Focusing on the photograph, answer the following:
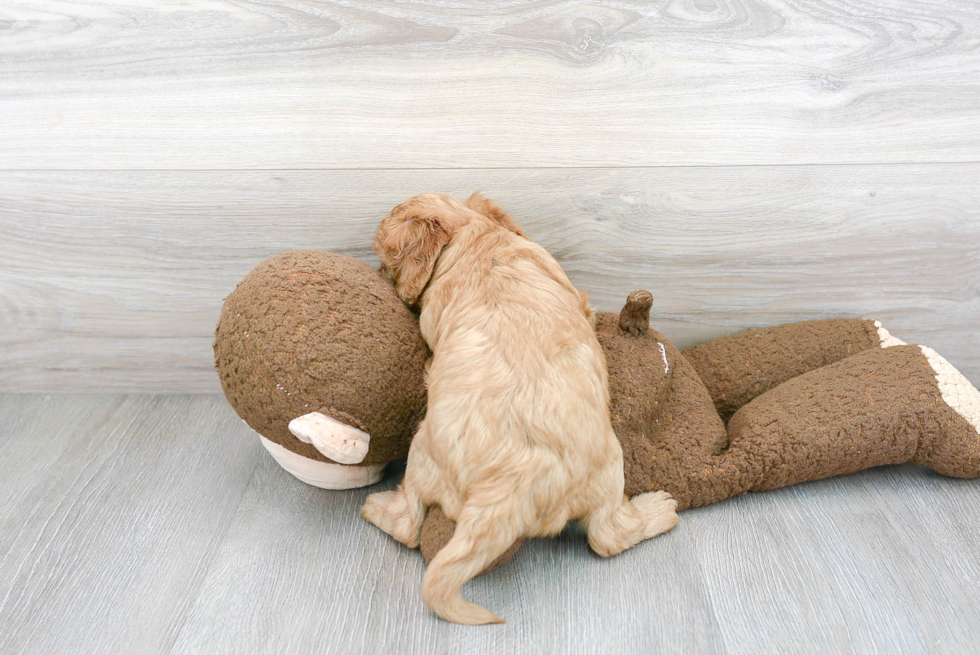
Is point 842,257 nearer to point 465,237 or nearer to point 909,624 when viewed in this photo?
point 909,624

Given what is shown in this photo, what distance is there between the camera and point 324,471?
1.49 metres

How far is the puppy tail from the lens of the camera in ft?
3.56

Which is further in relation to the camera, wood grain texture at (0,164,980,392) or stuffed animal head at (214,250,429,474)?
wood grain texture at (0,164,980,392)

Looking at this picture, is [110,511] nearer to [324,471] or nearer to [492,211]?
[324,471]

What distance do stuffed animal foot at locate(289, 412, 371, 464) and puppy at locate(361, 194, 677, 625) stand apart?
0.12 metres

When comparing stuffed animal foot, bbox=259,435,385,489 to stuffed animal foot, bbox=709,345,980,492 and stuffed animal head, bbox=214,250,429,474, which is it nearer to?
stuffed animal head, bbox=214,250,429,474

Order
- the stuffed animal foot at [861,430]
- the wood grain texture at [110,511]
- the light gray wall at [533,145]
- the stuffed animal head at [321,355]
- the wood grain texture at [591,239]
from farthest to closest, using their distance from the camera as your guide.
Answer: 1. the wood grain texture at [591,239]
2. the light gray wall at [533,145]
3. the stuffed animal foot at [861,430]
4. the stuffed animal head at [321,355]
5. the wood grain texture at [110,511]

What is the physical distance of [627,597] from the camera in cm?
123

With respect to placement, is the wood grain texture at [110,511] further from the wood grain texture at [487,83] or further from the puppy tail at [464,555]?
the wood grain texture at [487,83]

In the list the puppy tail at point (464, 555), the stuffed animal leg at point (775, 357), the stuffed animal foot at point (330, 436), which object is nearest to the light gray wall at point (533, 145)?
the stuffed animal leg at point (775, 357)

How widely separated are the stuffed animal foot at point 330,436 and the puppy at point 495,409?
122mm

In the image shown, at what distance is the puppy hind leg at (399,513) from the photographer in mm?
1334

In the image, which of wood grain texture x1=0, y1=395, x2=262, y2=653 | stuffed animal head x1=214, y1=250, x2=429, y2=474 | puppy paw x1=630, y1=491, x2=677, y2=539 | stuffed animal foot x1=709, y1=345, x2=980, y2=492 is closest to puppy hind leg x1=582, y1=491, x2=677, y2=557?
puppy paw x1=630, y1=491, x2=677, y2=539

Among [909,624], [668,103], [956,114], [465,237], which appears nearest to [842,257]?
[956,114]
